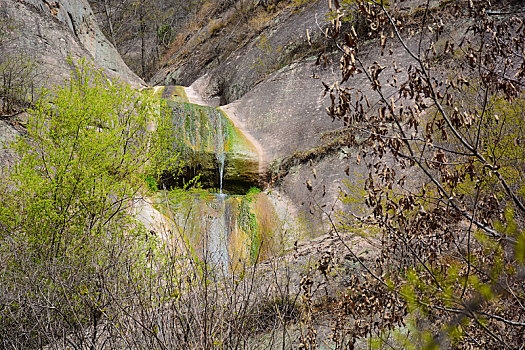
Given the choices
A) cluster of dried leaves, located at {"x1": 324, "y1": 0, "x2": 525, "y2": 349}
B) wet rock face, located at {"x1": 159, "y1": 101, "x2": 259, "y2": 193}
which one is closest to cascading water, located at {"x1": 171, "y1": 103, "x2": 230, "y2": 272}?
wet rock face, located at {"x1": 159, "y1": 101, "x2": 259, "y2": 193}

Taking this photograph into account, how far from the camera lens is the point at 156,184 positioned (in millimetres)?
11062

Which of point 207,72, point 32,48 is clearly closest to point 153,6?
point 207,72

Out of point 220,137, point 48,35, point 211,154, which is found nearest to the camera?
point 211,154

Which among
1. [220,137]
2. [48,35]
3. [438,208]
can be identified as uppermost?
[48,35]

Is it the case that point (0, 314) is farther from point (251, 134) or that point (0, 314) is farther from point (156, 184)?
point (251, 134)

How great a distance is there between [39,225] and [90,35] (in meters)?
12.7

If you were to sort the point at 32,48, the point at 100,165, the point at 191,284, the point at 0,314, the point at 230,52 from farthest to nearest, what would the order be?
1. the point at 230,52
2. the point at 32,48
3. the point at 100,165
4. the point at 0,314
5. the point at 191,284

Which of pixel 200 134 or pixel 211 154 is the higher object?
pixel 200 134

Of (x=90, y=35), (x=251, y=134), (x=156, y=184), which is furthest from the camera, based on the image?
(x=90, y=35)

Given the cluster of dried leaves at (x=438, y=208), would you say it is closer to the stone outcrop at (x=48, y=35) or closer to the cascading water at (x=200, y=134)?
the cascading water at (x=200, y=134)

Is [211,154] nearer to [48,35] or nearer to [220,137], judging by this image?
[220,137]

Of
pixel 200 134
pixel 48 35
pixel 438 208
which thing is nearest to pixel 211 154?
pixel 200 134

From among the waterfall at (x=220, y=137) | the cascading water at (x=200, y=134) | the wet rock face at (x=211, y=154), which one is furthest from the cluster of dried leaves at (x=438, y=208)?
the cascading water at (x=200, y=134)

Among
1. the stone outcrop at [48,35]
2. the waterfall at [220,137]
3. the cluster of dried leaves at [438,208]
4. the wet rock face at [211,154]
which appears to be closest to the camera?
the cluster of dried leaves at [438,208]
